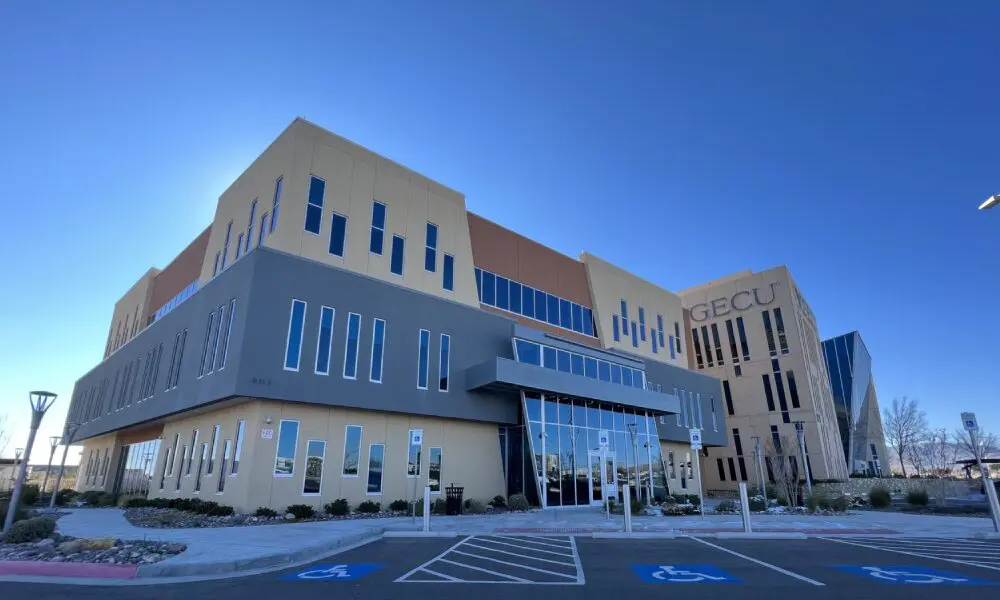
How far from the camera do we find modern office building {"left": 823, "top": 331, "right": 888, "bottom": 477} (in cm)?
6378

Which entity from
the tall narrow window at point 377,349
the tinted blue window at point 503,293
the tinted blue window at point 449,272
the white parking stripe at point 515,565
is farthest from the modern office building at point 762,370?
the white parking stripe at point 515,565

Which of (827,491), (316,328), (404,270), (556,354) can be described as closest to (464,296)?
(404,270)

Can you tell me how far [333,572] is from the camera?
970 cm

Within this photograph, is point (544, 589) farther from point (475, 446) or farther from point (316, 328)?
point (475, 446)

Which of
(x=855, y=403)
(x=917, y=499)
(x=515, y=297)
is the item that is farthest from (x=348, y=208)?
(x=855, y=403)

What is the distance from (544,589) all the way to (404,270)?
66.6ft

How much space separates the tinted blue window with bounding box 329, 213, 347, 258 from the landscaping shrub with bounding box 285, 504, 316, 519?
10.8 m

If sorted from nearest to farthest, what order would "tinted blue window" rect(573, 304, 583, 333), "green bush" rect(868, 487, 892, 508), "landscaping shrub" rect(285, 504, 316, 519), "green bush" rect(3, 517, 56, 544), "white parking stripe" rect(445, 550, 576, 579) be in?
1. "white parking stripe" rect(445, 550, 576, 579)
2. "green bush" rect(3, 517, 56, 544)
3. "landscaping shrub" rect(285, 504, 316, 519)
4. "green bush" rect(868, 487, 892, 508)
5. "tinted blue window" rect(573, 304, 583, 333)

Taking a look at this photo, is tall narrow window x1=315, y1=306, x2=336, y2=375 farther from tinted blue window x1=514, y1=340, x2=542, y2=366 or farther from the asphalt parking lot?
tinted blue window x1=514, y1=340, x2=542, y2=366

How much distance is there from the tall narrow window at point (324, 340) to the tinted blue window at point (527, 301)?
13118 mm

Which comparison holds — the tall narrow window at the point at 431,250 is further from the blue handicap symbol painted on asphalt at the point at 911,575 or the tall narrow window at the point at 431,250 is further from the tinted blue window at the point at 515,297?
the blue handicap symbol painted on asphalt at the point at 911,575

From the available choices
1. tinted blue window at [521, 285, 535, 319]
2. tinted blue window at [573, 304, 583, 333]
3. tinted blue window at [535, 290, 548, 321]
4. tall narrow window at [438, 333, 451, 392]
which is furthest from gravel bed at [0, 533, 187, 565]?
tinted blue window at [573, 304, 583, 333]

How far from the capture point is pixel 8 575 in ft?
29.8

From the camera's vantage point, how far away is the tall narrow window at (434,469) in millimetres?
25484
